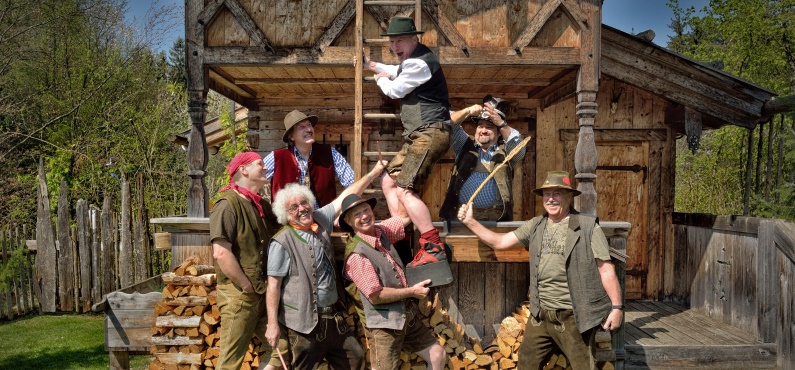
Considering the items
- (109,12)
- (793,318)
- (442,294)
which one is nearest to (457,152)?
(442,294)

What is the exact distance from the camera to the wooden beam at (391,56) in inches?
227

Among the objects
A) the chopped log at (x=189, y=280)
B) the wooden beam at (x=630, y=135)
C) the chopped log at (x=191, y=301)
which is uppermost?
the wooden beam at (x=630, y=135)

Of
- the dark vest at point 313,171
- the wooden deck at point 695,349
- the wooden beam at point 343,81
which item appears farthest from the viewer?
the wooden beam at point 343,81

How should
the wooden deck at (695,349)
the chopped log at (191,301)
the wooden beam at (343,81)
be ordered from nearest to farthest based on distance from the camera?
the chopped log at (191,301), the wooden deck at (695,349), the wooden beam at (343,81)

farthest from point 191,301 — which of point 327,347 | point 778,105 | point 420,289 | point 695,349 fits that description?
point 778,105

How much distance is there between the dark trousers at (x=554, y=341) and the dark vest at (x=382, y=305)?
104cm

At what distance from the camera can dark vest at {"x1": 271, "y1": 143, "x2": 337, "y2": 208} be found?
493 cm

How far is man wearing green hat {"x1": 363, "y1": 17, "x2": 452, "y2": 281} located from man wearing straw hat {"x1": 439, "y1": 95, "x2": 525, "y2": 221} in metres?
0.52

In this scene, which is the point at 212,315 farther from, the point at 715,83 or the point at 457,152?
the point at 715,83

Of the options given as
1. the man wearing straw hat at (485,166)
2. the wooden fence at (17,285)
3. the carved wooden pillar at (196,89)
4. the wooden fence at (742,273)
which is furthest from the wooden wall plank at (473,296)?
the wooden fence at (17,285)

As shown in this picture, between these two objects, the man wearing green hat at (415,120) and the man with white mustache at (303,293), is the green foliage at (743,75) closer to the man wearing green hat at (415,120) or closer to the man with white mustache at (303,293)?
the man wearing green hat at (415,120)

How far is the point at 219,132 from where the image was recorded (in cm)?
1105

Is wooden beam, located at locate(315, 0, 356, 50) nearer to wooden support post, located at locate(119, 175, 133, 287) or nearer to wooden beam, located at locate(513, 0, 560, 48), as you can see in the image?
wooden beam, located at locate(513, 0, 560, 48)

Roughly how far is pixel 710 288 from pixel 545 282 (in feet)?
14.0
